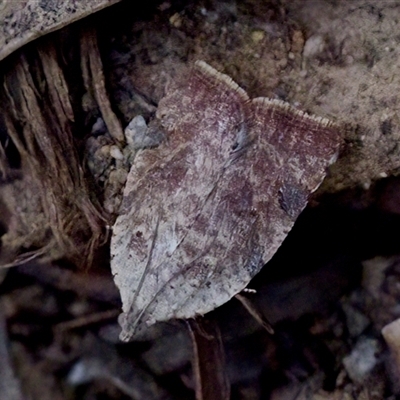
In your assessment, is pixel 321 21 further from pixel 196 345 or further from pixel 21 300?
pixel 21 300

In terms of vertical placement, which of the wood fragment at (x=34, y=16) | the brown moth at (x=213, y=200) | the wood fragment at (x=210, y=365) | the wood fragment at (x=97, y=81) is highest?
the wood fragment at (x=34, y=16)

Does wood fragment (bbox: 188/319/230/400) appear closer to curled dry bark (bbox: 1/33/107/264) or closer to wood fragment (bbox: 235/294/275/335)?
wood fragment (bbox: 235/294/275/335)

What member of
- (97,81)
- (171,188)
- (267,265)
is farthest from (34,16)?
(267,265)

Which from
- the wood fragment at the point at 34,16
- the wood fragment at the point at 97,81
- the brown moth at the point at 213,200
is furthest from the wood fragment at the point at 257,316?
the wood fragment at the point at 34,16

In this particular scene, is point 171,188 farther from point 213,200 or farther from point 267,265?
point 267,265

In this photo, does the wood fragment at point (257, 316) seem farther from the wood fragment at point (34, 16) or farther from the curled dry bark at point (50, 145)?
the wood fragment at point (34, 16)

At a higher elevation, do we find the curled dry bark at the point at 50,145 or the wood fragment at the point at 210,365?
the curled dry bark at the point at 50,145
